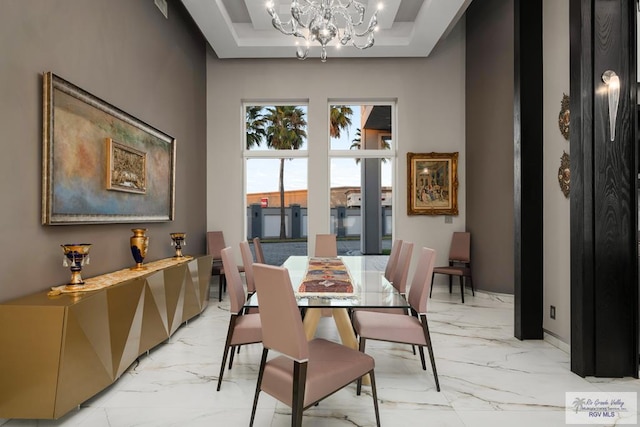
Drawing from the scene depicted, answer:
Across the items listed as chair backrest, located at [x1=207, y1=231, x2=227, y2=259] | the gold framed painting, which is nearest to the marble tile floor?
the gold framed painting

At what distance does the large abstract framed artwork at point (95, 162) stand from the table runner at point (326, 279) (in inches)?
69.7

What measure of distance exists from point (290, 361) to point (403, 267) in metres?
1.69

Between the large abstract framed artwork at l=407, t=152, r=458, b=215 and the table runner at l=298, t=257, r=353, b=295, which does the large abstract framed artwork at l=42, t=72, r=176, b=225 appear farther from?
the large abstract framed artwork at l=407, t=152, r=458, b=215

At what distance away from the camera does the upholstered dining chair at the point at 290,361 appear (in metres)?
1.70

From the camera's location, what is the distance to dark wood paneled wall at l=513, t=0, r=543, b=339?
3.56 m

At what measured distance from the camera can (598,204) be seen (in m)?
2.68

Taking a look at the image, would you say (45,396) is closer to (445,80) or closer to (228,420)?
(228,420)

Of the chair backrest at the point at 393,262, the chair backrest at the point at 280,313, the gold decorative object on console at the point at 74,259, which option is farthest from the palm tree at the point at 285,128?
the chair backrest at the point at 280,313

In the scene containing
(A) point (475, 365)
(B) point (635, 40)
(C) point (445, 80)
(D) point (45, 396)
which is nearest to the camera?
(D) point (45, 396)

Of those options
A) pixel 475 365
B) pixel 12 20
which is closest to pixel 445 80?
pixel 475 365

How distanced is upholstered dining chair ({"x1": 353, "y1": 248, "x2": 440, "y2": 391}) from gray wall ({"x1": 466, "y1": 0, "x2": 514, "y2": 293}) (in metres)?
2.85

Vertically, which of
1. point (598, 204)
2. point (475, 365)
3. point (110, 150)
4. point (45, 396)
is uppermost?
point (110, 150)

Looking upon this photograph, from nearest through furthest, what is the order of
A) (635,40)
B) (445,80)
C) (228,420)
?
1. (228,420)
2. (635,40)
3. (445,80)

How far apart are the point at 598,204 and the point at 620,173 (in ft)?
0.90
